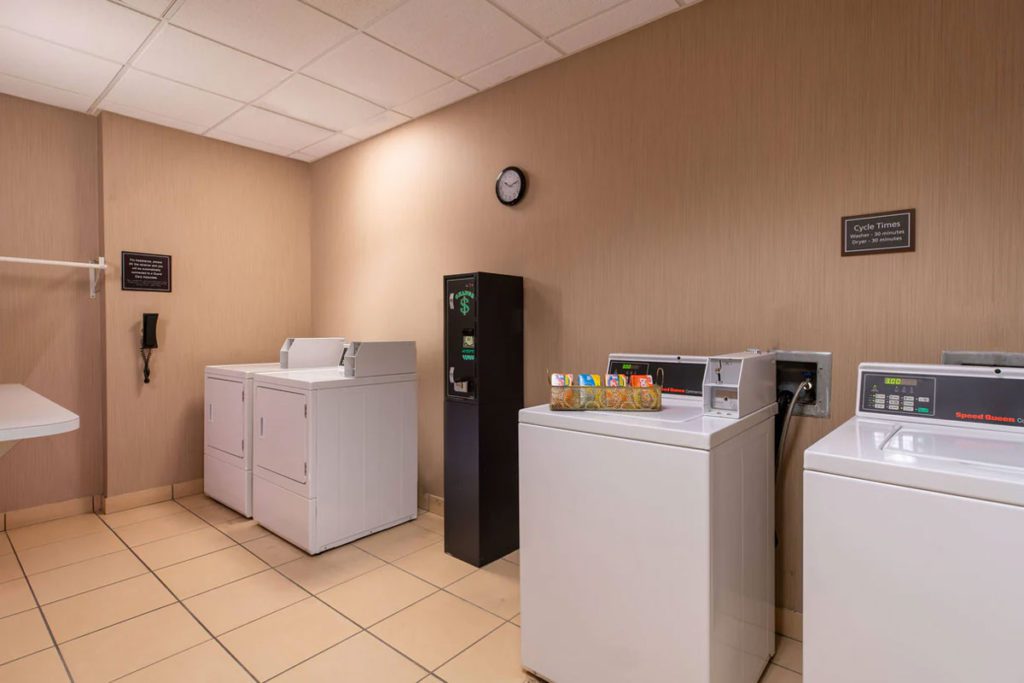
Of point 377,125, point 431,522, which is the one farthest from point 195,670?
point 377,125

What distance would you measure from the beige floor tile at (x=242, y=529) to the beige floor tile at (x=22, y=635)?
3.19 feet

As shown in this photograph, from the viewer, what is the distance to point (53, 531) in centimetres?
334

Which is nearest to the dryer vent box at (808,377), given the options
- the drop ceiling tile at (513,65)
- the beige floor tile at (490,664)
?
the beige floor tile at (490,664)

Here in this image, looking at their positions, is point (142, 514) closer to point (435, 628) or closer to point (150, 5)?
point (435, 628)

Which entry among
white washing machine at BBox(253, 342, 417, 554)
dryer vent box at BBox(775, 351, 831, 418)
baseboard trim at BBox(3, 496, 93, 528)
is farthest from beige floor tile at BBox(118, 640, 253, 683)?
dryer vent box at BBox(775, 351, 831, 418)

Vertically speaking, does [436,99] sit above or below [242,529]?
above

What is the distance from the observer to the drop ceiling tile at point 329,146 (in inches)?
161

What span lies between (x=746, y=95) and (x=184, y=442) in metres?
4.28

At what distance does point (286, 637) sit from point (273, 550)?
0.95 metres

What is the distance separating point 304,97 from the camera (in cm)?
337

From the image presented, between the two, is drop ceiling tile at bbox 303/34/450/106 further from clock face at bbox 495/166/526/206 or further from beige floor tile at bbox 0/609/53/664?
beige floor tile at bbox 0/609/53/664

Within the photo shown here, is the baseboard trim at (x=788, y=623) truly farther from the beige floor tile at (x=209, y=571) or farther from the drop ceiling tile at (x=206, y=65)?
the drop ceiling tile at (x=206, y=65)

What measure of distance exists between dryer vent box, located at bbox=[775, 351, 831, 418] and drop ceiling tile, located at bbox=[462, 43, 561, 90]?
1935 millimetres

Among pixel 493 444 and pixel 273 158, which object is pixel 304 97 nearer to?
pixel 273 158
